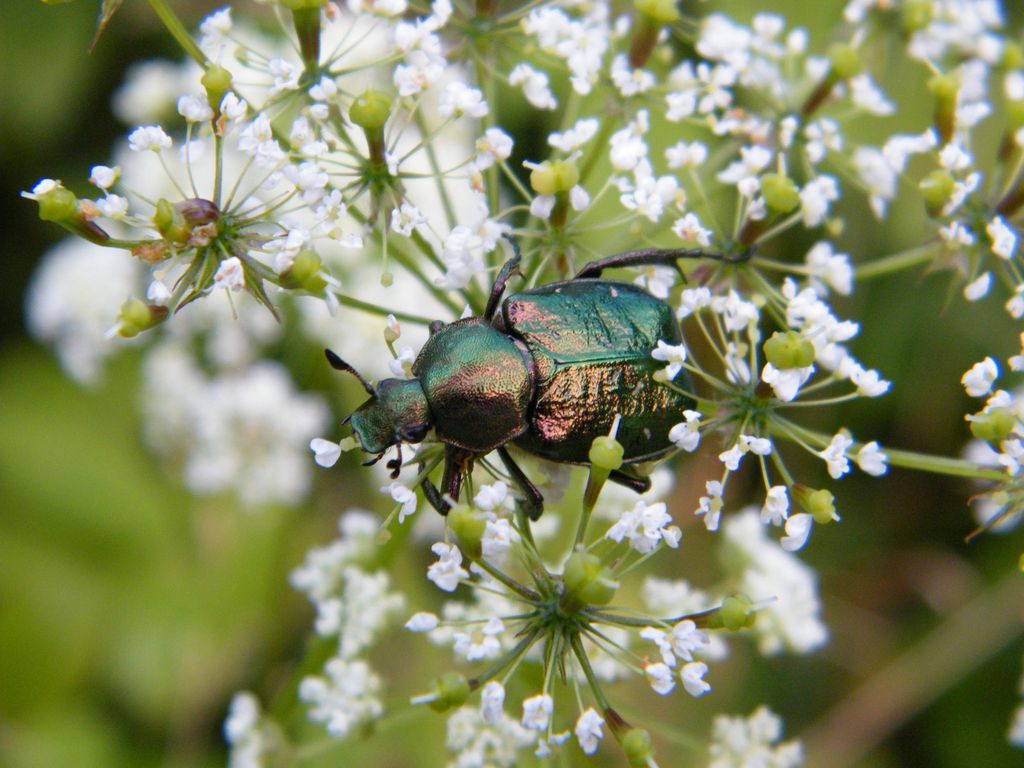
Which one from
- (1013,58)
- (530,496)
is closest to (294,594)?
(530,496)

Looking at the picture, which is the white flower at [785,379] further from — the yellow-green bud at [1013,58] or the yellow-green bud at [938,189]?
the yellow-green bud at [1013,58]

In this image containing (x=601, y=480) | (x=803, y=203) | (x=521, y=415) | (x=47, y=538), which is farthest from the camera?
(x=47, y=538)

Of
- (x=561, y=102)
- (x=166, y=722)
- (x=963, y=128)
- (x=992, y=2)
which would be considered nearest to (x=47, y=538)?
(x=166, y=722)

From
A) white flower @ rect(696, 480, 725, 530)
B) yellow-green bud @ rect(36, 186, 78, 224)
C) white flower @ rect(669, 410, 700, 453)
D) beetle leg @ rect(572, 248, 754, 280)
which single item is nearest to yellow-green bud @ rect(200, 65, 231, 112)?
yellow-green bud @ rect(36, 186, 78, 224)

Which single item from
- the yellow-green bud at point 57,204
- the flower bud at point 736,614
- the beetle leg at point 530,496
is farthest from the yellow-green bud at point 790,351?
the yellow-green bud at point 57,204

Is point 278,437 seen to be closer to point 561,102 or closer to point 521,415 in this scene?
point 561,102

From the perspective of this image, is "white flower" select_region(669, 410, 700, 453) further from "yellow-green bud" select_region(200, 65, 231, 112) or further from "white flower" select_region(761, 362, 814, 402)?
"yellow-green bud" select_region(200, 65, 231, 112)

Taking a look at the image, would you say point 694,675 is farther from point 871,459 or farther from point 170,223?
point 170,223
